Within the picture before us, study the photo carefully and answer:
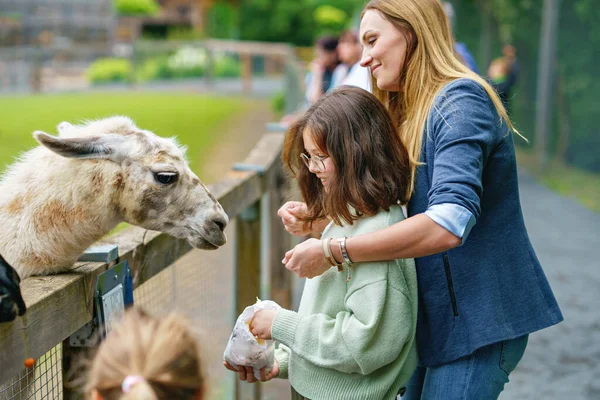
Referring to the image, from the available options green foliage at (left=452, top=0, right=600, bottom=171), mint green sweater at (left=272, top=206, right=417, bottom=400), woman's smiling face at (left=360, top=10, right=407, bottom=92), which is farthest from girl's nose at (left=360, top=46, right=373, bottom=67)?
green foliage at (left=452, top=0, right=600, bottom=171)

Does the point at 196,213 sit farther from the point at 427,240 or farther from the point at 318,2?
the point at 318,2

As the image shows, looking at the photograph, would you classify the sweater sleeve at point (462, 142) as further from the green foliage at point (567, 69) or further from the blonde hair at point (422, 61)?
the green foliage at point (567, 69)

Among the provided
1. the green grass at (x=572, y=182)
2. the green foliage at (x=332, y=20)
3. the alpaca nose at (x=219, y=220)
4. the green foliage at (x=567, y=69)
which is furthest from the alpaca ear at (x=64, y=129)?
the green foliage at (x=332, y=20)

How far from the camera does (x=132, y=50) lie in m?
33.7

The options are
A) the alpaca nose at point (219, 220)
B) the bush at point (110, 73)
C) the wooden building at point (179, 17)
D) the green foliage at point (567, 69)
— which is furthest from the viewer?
the wooden building at point (179, 17)

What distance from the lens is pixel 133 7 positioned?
152 ft

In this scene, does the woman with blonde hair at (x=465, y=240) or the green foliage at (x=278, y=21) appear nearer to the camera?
the woman with blonde hair at (x=465, y=240)

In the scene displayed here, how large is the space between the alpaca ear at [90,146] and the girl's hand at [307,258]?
87 cm

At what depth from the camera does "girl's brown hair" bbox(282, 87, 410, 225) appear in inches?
90.0

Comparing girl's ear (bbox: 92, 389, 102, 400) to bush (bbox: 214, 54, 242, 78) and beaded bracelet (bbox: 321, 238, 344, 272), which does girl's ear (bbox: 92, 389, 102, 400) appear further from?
bush (bbox: 214, 54, 242, 78)

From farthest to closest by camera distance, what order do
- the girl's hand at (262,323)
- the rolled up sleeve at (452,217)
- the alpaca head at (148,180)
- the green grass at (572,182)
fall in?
the green grass at (572,182) → the alpaca head at (148,180) → the girl's hand at (262,323) → the rolled up sleeve at (452,217)

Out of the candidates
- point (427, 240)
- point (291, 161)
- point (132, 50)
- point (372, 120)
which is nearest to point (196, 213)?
point (291, 161)

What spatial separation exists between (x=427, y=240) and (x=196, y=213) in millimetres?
1065

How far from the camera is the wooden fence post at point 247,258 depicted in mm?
4535
